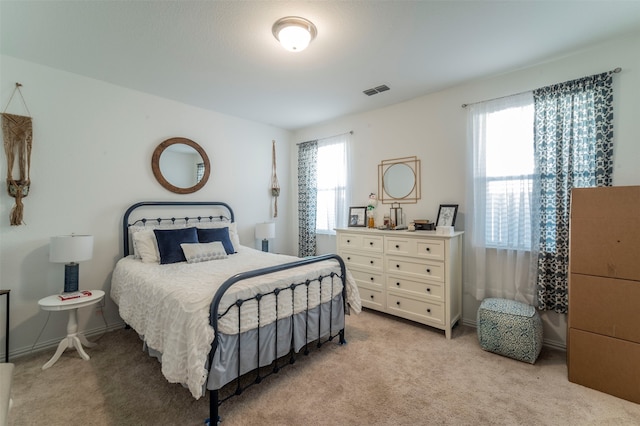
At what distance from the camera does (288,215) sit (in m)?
5.03

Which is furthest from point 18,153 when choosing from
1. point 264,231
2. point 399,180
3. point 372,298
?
point 399,180

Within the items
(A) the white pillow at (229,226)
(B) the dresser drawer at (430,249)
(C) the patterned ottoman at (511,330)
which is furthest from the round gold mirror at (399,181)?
(A) the white pillow at (229,226)

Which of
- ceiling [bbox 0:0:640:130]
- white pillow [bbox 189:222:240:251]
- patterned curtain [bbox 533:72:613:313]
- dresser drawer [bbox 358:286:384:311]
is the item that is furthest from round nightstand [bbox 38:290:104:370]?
patterned curtain [bbox 533:72:613:313]

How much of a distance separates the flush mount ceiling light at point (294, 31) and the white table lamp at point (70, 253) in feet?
8.17

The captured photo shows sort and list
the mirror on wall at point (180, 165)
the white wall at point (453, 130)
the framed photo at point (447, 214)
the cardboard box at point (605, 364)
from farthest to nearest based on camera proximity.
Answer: the mirror on wall at point (180, 165), the framed photo at point (447, 214), the white wall at point (453, 130), the cardboard box at point (605, 364)

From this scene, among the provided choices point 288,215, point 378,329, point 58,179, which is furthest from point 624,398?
point 58,179

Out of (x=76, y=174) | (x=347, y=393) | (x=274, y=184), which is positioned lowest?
(x=347, y=393)

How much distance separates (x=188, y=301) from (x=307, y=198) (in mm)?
3127

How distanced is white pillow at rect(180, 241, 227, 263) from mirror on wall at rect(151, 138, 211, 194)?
107cm

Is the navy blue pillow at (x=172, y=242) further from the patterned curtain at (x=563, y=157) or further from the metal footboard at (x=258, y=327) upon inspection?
the patterned curtain at (x=563, y=157)

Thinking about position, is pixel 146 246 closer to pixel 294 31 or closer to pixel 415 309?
pixel 294 31

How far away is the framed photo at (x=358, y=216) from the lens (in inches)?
156

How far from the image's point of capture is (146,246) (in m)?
2.91

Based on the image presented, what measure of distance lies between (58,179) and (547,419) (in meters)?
4.54
